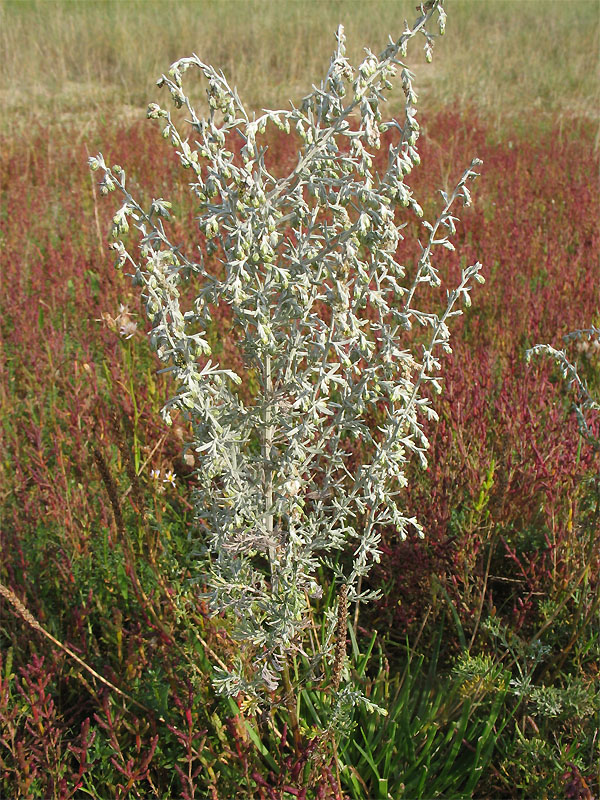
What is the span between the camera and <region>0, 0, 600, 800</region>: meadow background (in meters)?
1.76

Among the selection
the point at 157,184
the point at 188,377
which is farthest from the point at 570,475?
the point at 157,184

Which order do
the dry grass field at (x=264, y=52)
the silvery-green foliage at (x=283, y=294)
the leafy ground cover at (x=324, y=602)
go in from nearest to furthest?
the silvery-green foliage at (x=283, y=294) → the leafy ground cover at (x=324, y=602) → the dry grass field at (x=264, y=52)

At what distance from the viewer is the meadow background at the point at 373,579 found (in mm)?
1765

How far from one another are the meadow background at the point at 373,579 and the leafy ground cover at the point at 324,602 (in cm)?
1

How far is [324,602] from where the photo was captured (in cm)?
235

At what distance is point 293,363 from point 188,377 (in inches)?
15.7

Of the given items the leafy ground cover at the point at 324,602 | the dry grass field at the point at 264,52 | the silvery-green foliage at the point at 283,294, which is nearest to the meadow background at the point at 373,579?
the leafy ground cover at the point at 324,602

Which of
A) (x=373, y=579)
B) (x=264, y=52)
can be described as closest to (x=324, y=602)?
(x=373, y=579)

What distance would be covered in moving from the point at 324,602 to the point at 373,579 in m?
0.22

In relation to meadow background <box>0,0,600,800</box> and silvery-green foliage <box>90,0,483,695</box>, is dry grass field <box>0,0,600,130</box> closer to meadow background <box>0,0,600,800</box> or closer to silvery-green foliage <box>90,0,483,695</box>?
meadow background <box>0,0,600,800</box>

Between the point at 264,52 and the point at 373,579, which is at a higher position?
the point at 264,52

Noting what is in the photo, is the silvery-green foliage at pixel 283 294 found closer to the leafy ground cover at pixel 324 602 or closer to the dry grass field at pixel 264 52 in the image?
the leafy ground cover at pixel 324 602

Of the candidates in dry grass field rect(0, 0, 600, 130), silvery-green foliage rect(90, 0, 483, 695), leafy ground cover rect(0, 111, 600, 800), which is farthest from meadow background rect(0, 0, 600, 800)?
dry grass field rect(0, 0, 600, 130)

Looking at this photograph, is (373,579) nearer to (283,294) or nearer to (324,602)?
(324,602)
